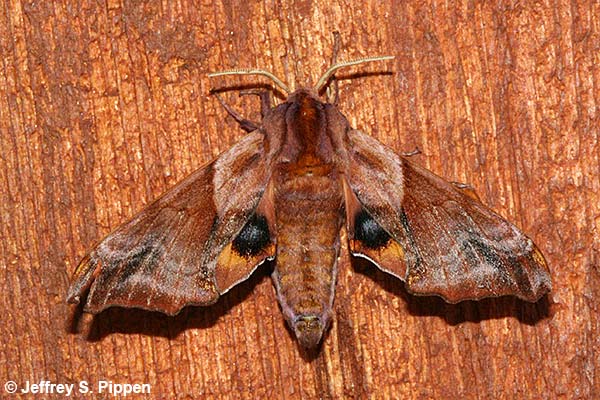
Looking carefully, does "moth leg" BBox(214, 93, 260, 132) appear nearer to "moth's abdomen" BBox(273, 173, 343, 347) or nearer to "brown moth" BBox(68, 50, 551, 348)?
"brown moth" BBox(68, 50, 551, 348)

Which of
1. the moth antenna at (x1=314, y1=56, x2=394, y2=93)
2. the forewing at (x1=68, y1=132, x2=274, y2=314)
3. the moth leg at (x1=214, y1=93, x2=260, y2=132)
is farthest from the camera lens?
the moth leg at (x1=214, y1=93, x2=260, y2=132)

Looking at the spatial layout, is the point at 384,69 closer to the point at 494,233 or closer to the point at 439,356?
the point at 494,233

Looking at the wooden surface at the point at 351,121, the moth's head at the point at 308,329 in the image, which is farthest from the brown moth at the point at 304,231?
the wooden surface at the point at 351,121

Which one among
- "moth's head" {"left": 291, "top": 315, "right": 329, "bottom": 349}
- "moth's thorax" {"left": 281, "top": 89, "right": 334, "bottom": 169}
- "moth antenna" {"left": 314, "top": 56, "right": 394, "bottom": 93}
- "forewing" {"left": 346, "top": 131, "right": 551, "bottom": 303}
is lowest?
"moth's head" {"left": 291, "top": 315, "right": 329, "bottom": 349}

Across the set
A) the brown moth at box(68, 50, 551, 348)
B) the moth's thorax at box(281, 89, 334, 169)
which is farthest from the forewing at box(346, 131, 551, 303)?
the moth's thorax at box(281, 89, 334, 169)

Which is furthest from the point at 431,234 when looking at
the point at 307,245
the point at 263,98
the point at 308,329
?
the point at 263,98

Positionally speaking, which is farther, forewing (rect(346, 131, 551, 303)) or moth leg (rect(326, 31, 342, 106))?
moth leg (rect(326, 31, 342, 106))

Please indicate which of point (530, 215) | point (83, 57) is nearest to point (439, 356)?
point (530, 215)
